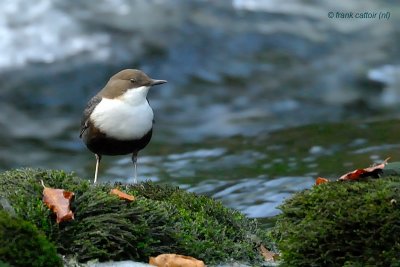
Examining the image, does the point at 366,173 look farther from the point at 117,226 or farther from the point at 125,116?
the point at 125,116

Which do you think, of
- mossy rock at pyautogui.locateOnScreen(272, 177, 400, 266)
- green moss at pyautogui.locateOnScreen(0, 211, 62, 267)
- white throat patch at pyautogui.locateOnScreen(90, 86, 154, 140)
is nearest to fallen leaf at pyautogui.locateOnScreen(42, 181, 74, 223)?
green moss at pyautogui.locateOnScreen(0, 211, 62, 267)

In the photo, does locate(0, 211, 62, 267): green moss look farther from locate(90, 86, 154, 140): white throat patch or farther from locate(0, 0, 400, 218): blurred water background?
locate(0, 0, 400, 218): blurred water background

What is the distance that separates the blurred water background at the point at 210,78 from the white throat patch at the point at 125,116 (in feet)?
11.3

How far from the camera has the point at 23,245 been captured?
3.34 meters

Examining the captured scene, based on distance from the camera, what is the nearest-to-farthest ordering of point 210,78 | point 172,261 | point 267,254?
point 172,261, point 267,254, point 210,78

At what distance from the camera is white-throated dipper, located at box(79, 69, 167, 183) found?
6047 mm

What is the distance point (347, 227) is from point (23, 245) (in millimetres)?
1390

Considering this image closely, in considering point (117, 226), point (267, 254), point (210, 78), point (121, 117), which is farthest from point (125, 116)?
point (210, 78)

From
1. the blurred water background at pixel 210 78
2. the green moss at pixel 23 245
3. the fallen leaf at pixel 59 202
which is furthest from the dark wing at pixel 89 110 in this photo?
the blurred water background at pixel 210 78

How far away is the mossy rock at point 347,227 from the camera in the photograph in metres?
3.68

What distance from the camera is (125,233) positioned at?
3896mm

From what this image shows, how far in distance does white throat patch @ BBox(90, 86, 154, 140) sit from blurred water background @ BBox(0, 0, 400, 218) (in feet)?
11.3

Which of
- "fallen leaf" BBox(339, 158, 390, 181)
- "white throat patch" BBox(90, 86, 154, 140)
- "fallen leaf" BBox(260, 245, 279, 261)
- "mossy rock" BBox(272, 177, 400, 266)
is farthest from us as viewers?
"white throat patch" BBox(90, 86, 154, 140)

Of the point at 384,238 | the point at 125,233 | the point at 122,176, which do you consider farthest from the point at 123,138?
the point at 122,176
